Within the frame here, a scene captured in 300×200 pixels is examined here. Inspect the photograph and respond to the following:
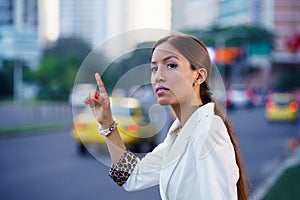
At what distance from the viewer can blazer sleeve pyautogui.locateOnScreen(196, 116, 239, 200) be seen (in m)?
1.57

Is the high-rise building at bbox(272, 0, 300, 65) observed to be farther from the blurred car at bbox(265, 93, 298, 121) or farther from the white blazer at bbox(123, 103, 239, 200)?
the white blazer at bbox(123, 103, 239, 200)

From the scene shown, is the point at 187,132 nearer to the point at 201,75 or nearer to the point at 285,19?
the point at 201,75

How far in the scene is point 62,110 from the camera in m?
28.9

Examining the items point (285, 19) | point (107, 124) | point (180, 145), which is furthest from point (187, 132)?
point (285, 19)

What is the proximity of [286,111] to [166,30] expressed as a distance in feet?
82.2

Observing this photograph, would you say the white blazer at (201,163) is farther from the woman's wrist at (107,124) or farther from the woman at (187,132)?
the woman's wrist at (107,124)

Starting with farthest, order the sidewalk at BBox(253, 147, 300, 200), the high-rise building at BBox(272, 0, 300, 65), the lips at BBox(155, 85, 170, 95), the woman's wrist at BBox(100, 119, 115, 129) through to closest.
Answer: the high-rise building at BBox(272, 0, 300, 65), the sidewalk at BBox(253, 147, 300, 200), the woman's wrist at BBox(100, 119, 115, 129), the lips at BBox(155, 85, 170, 95)

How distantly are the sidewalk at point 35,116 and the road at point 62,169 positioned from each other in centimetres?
403

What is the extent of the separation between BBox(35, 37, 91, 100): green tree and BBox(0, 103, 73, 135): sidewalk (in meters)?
0.75

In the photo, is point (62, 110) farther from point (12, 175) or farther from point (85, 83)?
point (85, 83)

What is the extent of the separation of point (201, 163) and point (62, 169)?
29.8 ft

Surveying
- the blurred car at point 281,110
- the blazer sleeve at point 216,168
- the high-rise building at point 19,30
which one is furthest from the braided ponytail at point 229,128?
the blurred car at point 281,110

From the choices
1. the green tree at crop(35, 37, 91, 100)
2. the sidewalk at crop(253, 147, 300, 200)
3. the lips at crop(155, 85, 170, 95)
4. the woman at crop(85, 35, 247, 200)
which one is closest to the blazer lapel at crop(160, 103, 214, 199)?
the woman at crop(85, 35, 247, 200)

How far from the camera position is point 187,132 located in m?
1.70
